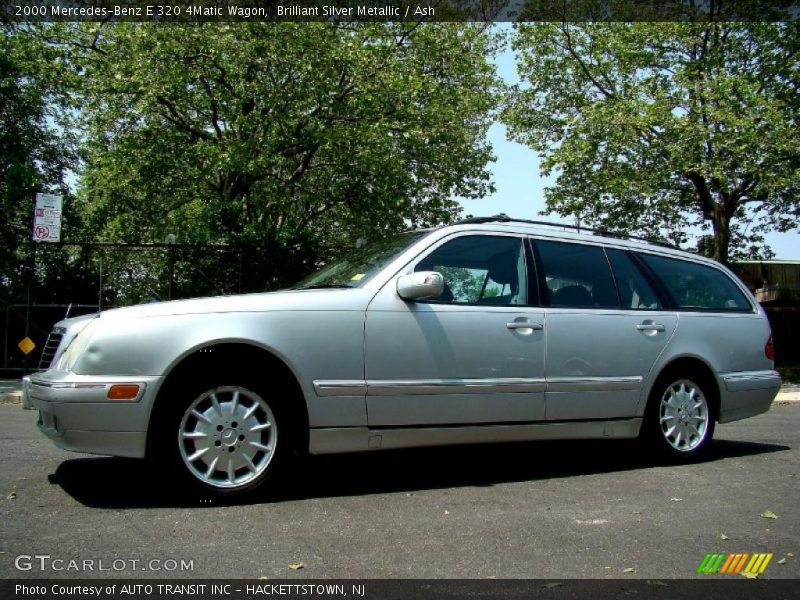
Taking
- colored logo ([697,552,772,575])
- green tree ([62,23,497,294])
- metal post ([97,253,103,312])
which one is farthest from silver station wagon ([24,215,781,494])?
green tree ([62,23,497,294])

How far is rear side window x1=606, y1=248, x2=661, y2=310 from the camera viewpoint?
6.11 m

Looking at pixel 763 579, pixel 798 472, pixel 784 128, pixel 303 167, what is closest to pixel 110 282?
pixel 303 167

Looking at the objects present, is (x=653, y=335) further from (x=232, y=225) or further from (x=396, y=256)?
(x=232, y=225)

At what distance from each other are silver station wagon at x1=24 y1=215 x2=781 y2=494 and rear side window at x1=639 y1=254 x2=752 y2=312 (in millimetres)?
25

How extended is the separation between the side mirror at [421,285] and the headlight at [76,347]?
1.82 meters

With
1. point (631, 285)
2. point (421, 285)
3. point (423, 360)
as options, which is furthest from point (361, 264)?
point (631, 285)

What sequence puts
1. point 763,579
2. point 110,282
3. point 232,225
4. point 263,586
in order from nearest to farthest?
point 263,586
point 763,579
point 110,282
point 232,225

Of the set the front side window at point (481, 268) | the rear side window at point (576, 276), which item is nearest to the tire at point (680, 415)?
the rear side window at point (576, 276)

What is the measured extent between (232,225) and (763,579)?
17.7 meters

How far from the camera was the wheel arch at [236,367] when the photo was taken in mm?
4430

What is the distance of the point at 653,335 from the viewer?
603 cm

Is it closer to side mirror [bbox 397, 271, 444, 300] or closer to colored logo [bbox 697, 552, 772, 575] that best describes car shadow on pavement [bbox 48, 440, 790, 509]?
side mirror [bbox 397, 271, 444, 300]

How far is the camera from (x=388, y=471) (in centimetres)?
574

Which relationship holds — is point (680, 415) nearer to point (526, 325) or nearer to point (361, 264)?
point (526, 325)
